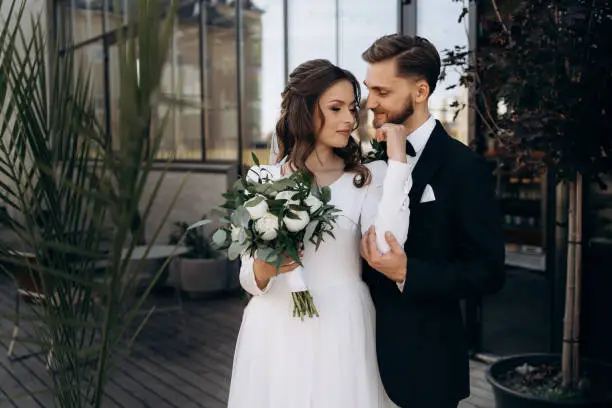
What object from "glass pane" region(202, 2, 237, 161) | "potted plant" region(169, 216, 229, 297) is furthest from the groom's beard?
"glass pane" region(202, 2, 237, 161)

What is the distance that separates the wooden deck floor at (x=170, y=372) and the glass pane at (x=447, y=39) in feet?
5.40

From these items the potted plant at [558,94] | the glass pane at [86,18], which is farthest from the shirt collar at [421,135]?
the glass pane at [86,18]

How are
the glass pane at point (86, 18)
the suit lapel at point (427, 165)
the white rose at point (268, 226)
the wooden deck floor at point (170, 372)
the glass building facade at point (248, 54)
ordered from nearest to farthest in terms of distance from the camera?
1. the white rose at point (268, 226)
2. the suit lapel at point (427, 165)
3. the wooden deck floor at point (170, 372)
4. the glass building facade at point (248, 54)
5. the glass pane at point (86, 18)

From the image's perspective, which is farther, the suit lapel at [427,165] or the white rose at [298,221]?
the suit lapel at [427,165]

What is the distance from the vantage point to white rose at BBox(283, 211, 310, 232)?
5.25 feet

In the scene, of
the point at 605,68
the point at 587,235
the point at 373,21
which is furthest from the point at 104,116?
the point at 605,68

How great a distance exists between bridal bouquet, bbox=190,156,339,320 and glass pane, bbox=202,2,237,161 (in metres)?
5.69

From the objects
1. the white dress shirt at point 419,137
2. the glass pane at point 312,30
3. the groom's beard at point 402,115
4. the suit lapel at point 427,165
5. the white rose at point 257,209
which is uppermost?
the glass pane at point 312,30

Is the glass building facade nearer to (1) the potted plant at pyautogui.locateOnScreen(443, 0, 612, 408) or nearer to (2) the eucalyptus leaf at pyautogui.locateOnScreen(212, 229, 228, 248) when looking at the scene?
A: (1) the potted plant at pyautogui.locateOnScreen(443, 0, 612, 408)

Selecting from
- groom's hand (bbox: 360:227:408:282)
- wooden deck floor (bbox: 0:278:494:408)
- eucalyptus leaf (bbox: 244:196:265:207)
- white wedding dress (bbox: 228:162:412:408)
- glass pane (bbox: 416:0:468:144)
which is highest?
glass pane (bbox: 416:0:468:144)

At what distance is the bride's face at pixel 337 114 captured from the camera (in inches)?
73.8

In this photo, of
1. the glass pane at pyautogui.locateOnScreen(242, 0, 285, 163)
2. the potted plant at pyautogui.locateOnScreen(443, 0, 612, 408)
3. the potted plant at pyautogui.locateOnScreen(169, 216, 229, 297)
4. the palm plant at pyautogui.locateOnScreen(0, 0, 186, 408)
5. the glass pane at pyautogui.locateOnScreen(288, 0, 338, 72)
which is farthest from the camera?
the glass pane at pyautogui.locateOnScreen(242, 0, 285, 163)

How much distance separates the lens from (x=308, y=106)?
190 cm

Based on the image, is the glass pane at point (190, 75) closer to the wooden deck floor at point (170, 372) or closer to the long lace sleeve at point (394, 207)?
the wooden deck floor at point (170, 372)
